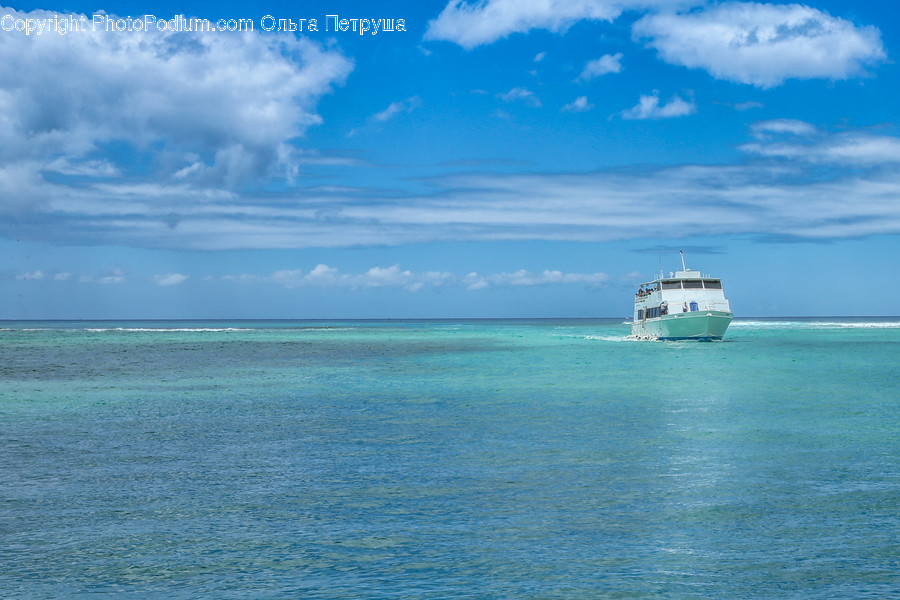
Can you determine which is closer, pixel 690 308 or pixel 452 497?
pixel 452 497

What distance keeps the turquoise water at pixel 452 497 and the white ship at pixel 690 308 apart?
42569mm

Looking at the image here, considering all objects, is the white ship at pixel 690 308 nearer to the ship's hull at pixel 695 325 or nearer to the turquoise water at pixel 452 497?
the ship's hull at pixel 695 325

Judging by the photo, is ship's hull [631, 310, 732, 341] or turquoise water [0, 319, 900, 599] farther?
ship's hull [631, 310, 732, 341]

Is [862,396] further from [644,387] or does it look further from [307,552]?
[307,552]

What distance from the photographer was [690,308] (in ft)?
224

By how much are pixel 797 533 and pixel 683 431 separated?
28.3ft

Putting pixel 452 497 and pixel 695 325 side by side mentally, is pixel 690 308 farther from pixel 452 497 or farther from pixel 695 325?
pixel 452 497

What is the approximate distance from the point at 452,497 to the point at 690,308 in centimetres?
6014

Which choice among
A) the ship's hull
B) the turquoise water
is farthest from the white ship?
the turquoise water

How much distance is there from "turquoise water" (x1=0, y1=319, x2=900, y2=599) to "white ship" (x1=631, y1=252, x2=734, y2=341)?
140ft

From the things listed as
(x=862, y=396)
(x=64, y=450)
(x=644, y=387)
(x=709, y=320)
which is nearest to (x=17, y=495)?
(x=64, y=450)

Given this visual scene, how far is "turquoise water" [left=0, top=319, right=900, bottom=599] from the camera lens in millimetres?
8000

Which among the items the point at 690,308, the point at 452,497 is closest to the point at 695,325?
the point at 690,308

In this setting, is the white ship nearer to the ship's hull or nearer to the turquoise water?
the ship's hull
